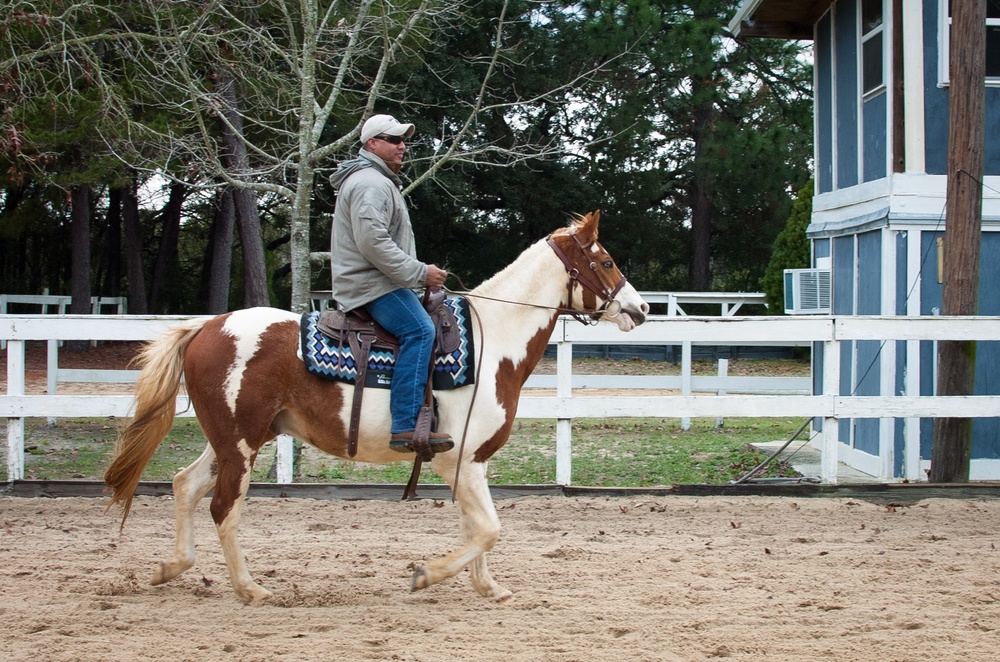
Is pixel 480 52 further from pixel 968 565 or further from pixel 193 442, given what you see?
pixel 968 565

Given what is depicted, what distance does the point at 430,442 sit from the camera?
5.28 m

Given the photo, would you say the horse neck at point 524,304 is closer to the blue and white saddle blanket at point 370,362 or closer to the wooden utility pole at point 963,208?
the blue and white saddle blanket at point 370,362

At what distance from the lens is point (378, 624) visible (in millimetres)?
4855

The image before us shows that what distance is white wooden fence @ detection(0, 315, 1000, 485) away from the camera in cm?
824

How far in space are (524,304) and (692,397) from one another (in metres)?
3.18

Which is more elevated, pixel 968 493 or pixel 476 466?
pixel 476 466

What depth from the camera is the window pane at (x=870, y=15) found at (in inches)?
413

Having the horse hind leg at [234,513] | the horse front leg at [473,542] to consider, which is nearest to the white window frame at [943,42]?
the horse front leg at [473,542]

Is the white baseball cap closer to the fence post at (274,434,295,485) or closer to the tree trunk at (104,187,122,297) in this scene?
the fence post at (274,434,295,485)

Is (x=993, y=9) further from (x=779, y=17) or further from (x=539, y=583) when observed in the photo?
(x=539, y=583)

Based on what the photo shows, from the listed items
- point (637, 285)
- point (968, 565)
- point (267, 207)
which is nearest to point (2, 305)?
point (267, 207)

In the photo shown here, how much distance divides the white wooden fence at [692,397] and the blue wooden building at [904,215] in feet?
3.58

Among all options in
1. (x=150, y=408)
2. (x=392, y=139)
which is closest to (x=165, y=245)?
(x=150, y=408)

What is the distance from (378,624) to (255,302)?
1596 centimetres
